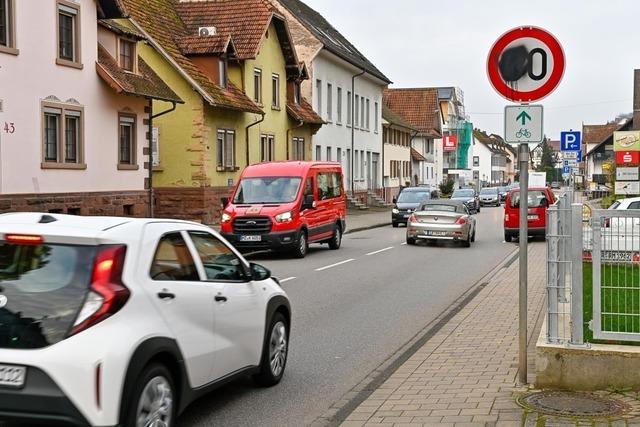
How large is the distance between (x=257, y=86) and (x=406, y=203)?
8248mm

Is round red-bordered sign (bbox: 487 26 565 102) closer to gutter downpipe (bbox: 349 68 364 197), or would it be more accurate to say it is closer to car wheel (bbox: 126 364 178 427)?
car wheel (bbox: 126 364 178 427)

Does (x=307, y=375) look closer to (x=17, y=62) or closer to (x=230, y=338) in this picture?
(x=230, y=338)

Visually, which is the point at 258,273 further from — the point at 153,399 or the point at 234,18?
the point at 234,18

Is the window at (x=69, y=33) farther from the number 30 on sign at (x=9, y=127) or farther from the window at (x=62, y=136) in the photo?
the number 30 on sign at (x=9, y=127)

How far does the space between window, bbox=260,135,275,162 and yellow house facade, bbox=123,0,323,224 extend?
0.15 ft

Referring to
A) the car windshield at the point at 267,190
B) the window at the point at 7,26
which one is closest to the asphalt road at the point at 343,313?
the car windshield at the point at 267,190

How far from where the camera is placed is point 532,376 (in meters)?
7.14

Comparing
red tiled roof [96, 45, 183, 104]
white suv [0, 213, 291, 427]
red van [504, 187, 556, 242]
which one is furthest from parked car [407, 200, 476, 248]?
white suv [0, 213, 291, 427]

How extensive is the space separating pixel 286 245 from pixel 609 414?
14.2 metres

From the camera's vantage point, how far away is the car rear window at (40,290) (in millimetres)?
4723

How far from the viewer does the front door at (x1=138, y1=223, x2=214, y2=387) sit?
530 cm

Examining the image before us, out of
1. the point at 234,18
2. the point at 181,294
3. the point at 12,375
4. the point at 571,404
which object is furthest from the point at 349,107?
the point at 12,375

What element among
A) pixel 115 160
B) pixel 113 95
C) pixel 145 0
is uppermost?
pixel 145 0

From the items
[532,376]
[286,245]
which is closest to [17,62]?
[286,245]
